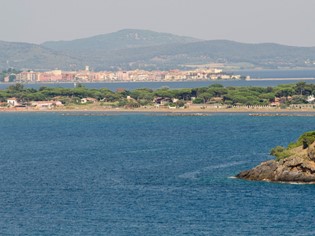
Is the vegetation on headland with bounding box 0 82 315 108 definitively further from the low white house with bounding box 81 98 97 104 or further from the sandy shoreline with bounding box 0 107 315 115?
the sandy shoreline with bounding box 0 107 315 115

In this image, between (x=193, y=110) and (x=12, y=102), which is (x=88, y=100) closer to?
(x=12, y=102)

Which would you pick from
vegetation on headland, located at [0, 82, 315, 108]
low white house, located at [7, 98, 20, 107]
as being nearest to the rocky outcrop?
vegetation on headland, located at [0, 82, 315, 108]

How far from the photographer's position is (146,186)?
60.0 m

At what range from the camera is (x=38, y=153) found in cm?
8244

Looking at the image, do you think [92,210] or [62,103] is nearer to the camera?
[92,210]

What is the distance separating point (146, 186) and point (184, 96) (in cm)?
9761

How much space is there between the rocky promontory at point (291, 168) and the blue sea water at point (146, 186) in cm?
113

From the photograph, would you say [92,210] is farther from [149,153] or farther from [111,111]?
[111,111]

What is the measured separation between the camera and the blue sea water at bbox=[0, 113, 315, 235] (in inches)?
1896

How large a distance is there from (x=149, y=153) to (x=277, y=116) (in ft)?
163

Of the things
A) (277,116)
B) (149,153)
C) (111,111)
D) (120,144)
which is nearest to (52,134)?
(120,144)

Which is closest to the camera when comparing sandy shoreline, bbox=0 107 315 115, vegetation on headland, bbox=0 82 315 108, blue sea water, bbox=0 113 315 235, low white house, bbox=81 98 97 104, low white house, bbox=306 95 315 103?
blue sea water, bbox=0 113 315 235

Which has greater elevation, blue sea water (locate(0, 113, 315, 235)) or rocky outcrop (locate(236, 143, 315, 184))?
rocky outcrop (locate(236, 143, 315, 184))

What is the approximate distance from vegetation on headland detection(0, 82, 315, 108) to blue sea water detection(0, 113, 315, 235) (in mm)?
42602
